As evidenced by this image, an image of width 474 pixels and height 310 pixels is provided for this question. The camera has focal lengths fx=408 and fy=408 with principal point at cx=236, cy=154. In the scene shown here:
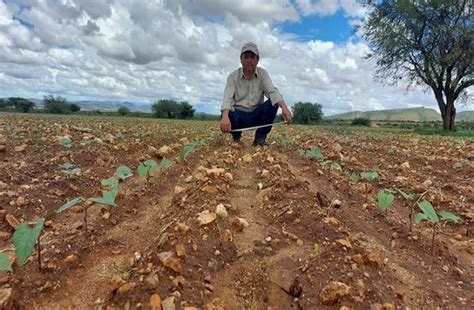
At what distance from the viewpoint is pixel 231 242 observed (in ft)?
8.95

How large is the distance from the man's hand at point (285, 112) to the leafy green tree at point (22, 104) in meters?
26.5

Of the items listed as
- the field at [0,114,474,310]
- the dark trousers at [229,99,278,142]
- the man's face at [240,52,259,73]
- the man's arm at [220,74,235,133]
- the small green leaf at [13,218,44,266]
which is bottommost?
the field at [0,114,474,310]

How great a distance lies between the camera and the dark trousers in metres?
6.68

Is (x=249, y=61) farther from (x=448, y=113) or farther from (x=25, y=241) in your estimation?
(x=448, y=113)

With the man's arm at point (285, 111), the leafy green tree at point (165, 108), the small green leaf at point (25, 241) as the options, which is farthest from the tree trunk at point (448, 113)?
the small green leaf at point (25, 241)

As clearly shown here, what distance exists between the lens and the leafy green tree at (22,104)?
94.7 ft

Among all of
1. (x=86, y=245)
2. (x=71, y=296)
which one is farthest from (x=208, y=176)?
(x=71, y=296)

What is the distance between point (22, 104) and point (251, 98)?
28.7 m

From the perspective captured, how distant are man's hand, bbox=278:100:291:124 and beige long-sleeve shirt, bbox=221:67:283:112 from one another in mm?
103

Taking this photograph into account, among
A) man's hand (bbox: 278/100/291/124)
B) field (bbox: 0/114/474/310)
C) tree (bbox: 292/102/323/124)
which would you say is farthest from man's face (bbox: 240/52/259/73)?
tree (bbox: 292/102/323/124)

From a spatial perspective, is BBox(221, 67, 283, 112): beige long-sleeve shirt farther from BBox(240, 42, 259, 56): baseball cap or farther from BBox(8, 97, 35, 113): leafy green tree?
BBox(8, 97, 35, 113): leafy green tree

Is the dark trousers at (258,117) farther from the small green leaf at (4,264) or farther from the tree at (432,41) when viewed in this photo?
the tree at (432,41)

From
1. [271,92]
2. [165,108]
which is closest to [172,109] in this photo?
[165,108]

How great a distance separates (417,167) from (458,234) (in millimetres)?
2829
